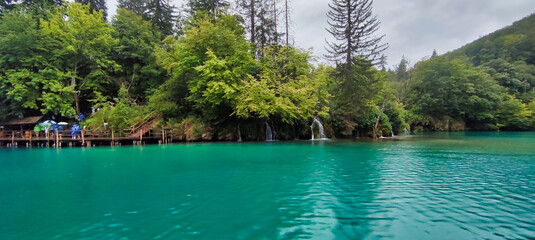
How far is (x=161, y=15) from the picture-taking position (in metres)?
36.0

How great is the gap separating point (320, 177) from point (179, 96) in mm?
21347

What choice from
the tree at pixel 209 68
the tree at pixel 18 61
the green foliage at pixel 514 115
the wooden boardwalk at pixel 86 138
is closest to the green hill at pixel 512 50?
the green foliage at pixel 514 115

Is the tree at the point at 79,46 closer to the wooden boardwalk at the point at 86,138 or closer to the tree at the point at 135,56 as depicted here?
the tree at the point at 135,56

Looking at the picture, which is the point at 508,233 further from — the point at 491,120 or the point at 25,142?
the point at 491,120

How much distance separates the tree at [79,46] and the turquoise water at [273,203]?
21.3m

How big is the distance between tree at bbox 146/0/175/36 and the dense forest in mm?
3487

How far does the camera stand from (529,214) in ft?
15.1

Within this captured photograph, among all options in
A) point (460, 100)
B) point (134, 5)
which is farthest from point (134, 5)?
point (460, 100)

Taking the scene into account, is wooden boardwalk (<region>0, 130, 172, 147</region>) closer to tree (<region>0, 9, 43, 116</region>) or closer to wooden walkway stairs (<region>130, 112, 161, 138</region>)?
wooden walkway stairs (<region>130, 112, 161, 138</region>)

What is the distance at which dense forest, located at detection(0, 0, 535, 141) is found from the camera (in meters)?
21.8

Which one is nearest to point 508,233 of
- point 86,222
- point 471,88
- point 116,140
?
point 86,222

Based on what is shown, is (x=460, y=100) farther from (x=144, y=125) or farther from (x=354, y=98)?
(x=144, y=125)

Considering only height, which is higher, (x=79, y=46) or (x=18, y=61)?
(x=79, y=46)

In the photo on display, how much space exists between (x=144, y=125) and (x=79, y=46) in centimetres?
1241
